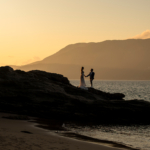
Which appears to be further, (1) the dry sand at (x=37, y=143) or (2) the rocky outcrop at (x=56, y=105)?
(2) the rocky outcrop at (x=56, y=105)

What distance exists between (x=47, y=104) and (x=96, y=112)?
13.4ft

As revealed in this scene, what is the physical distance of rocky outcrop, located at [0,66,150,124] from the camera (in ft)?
66.0

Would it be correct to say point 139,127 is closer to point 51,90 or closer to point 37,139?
point 51,90

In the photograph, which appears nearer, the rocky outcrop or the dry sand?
the dry sand

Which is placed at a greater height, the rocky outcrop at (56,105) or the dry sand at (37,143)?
the rocky outcrop at (56,105)

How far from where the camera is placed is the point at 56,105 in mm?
20438

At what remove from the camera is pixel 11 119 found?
17047 millimetres

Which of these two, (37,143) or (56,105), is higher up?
(56,105)

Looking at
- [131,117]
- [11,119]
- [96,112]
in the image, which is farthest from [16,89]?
[131,117]

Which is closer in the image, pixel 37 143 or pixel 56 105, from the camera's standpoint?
pixel 37 143

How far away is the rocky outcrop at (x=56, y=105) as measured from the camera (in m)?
20.1

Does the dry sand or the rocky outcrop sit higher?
the rocky outcrop

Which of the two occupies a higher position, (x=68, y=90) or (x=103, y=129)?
(x=68, y=90)

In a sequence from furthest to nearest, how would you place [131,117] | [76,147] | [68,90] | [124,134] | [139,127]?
[68,90] < [131,117] < [139,127] < [124,134] < [76,147]
